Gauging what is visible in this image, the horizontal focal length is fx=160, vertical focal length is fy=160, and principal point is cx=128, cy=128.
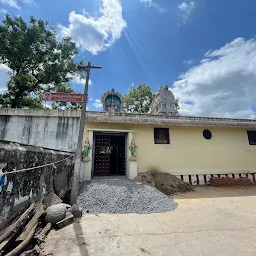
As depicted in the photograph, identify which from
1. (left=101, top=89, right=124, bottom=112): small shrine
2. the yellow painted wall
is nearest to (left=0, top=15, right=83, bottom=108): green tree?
(left=101, top=89, right=124, bottom=112): small shrine

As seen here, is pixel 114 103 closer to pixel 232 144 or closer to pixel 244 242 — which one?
pixel 232 144

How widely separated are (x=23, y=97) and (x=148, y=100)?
16.4 metres

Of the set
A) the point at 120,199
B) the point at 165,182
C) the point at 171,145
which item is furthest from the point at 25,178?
the point at 171,145

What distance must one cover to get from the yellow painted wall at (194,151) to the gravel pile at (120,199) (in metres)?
2.34

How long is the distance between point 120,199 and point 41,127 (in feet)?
14.5

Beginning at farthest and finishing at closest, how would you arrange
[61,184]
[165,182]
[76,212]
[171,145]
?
[171,145] → [165,182] → [61,184] → [76,212]

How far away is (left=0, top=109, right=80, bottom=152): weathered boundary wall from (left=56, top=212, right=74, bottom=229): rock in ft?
11.0

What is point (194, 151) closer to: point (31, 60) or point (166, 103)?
point (166, 103)

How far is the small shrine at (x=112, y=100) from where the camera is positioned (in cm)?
1220

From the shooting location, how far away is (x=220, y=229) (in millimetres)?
3449

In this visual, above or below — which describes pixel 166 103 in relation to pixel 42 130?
above

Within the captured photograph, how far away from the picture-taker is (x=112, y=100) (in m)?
12.3

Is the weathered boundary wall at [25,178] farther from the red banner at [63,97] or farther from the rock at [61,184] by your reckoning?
the red banner at [63,97]

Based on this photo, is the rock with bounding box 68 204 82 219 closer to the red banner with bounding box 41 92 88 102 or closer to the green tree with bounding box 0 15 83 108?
the red banner with bounding box 41 92 88 102
